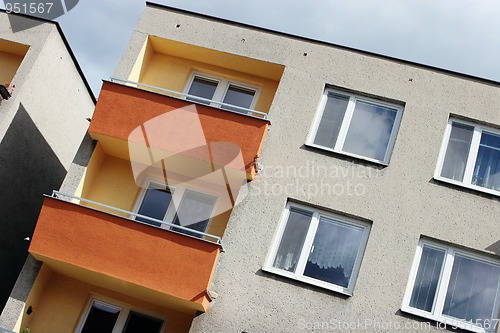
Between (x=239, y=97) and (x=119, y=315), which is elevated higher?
(x=239, y=97)

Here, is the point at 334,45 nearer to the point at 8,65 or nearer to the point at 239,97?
the point at 239,97

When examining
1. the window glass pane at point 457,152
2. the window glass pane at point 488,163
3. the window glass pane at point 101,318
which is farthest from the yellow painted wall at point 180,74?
the window glass pane at point 101,318

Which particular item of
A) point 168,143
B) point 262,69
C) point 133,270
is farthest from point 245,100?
point 133,270

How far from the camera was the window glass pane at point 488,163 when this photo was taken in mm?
12461

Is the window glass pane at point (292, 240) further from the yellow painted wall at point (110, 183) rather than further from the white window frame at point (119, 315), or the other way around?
the white window frame at point (119, 315)

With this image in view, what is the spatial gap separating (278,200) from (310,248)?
119cm

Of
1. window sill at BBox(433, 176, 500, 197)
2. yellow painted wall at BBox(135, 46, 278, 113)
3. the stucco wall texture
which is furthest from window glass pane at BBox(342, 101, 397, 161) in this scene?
yellow painted wall at BBox(135, 46, 278, 113)

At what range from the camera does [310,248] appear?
39.0ft

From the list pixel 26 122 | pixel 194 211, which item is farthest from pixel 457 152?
pixel 26 122

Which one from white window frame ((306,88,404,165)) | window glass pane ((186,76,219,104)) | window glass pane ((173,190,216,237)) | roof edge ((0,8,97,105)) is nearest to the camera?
white window frame ((306,88,404,165))

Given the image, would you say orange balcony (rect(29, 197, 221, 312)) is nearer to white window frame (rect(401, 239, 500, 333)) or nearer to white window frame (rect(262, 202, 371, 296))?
white window frame (rect(262, 202, 371, 296))

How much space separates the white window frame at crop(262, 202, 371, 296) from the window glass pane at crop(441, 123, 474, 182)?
2.18m

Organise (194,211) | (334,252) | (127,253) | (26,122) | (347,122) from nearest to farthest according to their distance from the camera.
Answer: (127,253) → (334,252) → (194,211) → (347,122) → (26,122)

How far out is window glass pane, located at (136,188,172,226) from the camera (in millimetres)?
13172
